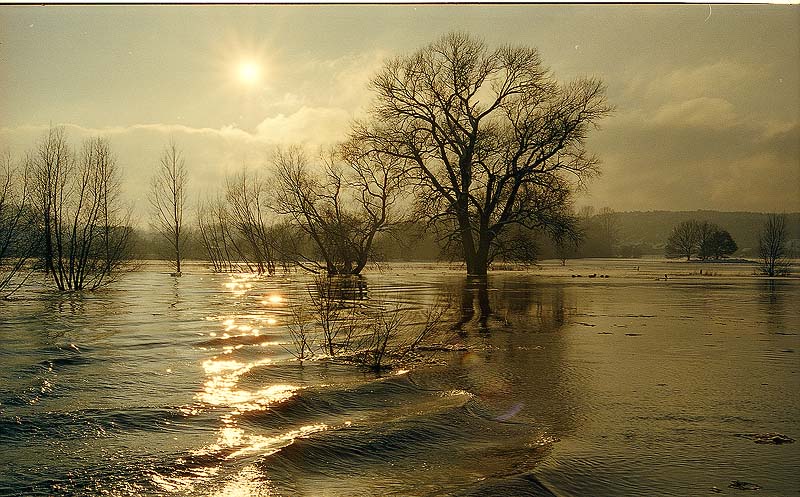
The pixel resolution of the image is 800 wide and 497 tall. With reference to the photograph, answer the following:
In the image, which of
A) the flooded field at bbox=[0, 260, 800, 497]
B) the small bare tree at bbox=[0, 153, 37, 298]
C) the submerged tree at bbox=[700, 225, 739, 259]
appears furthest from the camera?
the submerged tree at bbox=[700, 225, 739, 259]

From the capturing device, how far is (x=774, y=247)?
781 inches

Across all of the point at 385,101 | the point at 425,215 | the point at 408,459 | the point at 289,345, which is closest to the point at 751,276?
the point at 425,215

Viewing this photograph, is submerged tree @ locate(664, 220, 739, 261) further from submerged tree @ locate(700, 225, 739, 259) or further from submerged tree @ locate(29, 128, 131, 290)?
submerged tree @ locate(29, 128, 131, 290)

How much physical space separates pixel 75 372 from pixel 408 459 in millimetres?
4437

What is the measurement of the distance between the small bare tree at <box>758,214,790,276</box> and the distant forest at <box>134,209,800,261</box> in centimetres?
19

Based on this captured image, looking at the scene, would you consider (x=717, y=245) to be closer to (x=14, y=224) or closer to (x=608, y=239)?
(x=608, y=239)

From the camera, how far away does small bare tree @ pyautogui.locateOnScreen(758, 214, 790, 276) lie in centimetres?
1482

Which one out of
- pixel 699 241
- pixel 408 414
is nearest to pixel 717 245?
pixel 699 241

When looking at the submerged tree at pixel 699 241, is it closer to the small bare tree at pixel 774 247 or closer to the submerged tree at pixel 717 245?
the submerged tree at pixel 717 245

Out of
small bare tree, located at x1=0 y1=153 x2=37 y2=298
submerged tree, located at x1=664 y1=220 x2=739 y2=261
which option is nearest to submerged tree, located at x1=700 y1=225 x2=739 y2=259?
submerged tree, located at x1=664 y1=220 x2=739 y2=261

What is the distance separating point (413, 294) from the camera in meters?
16.4

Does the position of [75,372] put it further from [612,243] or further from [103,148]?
[612,243]

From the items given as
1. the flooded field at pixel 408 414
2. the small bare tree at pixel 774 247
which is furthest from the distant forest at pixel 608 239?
the flooded field at pixel 408 414

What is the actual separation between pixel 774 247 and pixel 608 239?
16.7 ft
